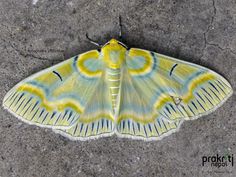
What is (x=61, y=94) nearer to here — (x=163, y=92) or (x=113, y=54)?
(x=113, y=54)

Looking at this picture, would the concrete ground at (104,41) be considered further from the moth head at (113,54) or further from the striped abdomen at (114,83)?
the striped abdomen at (114,83)

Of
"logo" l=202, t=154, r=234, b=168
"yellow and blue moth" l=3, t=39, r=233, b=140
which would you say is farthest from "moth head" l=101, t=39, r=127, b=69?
"logo" l=202, t=154, r=234, b=168

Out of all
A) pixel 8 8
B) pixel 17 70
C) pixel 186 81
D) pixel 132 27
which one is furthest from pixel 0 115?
pixel 186 81

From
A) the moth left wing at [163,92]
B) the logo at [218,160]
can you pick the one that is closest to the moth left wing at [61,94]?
the moth left wing at [163,92]

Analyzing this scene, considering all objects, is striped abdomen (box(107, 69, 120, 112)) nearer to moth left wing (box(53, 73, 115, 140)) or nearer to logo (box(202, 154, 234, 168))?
moth left wing (box(53, 73, 115, 140))

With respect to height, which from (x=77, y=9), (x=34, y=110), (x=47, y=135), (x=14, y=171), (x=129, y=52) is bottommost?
(x=14, y=171)

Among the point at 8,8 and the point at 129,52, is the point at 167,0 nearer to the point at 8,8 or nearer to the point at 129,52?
the point at 129,52
